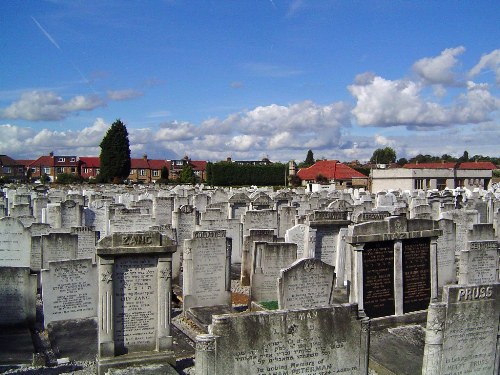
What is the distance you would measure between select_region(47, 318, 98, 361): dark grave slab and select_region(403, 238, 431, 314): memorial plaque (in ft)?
20.2

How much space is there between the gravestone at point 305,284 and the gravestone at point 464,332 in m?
3.00

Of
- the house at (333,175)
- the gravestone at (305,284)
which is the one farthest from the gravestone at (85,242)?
the house at (333,175)

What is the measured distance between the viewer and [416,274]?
10.4 meters

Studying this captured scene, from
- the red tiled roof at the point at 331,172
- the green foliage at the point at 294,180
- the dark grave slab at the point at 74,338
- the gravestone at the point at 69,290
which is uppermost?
the red tiled roof at the point at 331,172

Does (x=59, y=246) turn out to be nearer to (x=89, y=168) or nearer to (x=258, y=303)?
(x=258, y=303)

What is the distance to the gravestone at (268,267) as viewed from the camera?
1192 centimetres

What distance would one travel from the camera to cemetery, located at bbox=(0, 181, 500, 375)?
6.04 metres

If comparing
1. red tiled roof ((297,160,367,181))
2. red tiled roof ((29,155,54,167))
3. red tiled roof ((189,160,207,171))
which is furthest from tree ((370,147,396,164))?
red tiled roof ((29,155,54,167))

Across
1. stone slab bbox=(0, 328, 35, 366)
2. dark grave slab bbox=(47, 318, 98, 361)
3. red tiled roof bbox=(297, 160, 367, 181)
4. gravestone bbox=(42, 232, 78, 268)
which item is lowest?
stone slab bbox=(0, 328, 35, 366)

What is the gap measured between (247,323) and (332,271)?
14.7 feet

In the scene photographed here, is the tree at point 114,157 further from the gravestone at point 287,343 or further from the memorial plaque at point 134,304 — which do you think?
the gravestone at point 287,343

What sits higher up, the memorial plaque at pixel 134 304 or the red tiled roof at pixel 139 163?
the red tiled roof at pixel 139 163

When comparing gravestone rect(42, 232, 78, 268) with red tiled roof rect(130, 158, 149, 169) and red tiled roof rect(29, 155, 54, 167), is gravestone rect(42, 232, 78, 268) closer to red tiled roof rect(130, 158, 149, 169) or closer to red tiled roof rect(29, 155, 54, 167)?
red tiled roof rect(130, 158, 149, 169)

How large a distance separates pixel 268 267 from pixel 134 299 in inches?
Answer: 173
